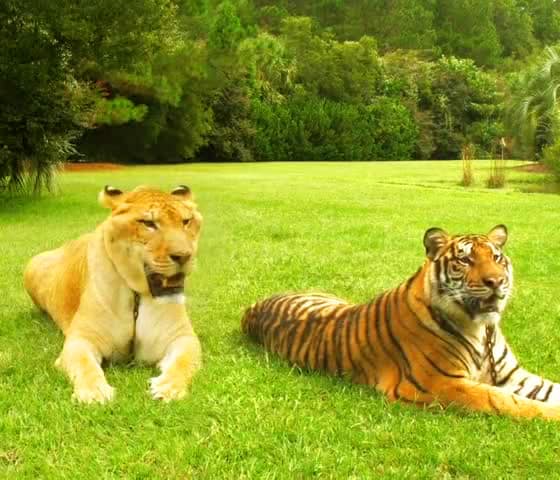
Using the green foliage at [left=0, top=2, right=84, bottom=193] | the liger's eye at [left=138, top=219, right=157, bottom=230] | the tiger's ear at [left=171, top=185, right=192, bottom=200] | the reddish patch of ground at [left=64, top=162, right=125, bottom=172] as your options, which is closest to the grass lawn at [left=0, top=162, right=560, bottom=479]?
the liger's eye at [left=138, top=219, right=157, bottom=230]

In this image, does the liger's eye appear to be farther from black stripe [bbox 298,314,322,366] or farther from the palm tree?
the palm tree

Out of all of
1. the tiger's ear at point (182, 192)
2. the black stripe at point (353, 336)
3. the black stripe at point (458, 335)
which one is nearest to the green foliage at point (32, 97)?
the tiger's ear at point (182, 192)

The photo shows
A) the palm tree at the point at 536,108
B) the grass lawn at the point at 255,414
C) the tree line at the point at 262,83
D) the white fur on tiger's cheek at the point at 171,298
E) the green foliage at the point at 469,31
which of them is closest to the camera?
the grass lawn at the point at 255,414

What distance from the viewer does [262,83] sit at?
44.6 m

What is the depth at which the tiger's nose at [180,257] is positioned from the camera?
3922mm

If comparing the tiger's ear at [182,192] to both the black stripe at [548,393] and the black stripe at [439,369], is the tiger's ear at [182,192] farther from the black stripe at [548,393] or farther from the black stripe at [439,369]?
the black stripe at [548,393]

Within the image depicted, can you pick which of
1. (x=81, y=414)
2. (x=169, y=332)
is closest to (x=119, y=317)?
(x=169, y=332)

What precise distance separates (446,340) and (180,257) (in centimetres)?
131

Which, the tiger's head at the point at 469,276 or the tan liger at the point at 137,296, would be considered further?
the tan liger at the point at 137,296

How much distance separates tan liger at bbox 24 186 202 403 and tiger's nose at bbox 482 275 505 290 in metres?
1.38

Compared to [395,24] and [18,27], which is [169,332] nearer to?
[18,27]

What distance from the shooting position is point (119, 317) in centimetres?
438

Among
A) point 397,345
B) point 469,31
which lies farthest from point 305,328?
point 469,31

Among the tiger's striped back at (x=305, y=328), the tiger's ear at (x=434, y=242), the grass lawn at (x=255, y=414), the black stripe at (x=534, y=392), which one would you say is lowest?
the grass lawn at (x=255, y=414)
